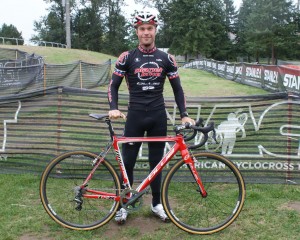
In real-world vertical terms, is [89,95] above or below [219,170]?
above

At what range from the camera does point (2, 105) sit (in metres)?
6.02

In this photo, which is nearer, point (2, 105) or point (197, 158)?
point (197, 158)

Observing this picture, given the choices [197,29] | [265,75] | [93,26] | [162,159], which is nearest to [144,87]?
[162,159]

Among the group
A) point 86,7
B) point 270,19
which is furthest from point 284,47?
point 86,7

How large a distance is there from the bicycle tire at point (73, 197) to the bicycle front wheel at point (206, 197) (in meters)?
0.61

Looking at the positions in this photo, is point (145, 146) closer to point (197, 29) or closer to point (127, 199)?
point (127, 199)

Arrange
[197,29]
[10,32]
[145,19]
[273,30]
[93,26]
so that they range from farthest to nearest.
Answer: [10,32] < [93,26] < [197,29] < [273,30] < [145,19]

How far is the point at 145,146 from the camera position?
18.7 feet

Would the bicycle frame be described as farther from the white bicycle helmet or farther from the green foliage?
the green foliage

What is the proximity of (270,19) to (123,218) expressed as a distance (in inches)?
2872

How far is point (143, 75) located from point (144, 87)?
13cm

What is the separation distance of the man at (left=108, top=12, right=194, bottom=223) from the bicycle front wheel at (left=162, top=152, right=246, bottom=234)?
0.35 meters

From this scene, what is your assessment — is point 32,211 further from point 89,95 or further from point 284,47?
point 284,47

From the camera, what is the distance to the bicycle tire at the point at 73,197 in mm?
4098
